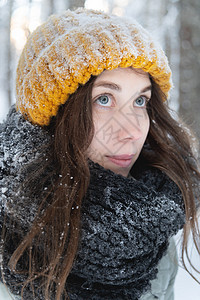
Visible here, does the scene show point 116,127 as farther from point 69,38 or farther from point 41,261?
point 41,261

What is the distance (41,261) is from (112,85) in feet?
2.39

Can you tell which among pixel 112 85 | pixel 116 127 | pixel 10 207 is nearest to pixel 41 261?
pixel 10 207

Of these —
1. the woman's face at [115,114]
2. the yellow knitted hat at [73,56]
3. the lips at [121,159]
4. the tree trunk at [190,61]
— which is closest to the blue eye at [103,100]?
the woman's face at [115,114]

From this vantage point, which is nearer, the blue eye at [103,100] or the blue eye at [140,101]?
the blue eye at [103,100]

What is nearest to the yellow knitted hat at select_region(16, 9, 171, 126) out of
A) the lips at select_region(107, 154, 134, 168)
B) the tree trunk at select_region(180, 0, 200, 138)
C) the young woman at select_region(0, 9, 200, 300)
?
the young woman at select_region(0, 9, 200, 300)

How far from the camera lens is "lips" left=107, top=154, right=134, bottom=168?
1.23 m

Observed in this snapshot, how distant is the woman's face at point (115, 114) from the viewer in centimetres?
115

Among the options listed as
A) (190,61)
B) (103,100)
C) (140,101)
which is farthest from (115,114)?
(190,61)

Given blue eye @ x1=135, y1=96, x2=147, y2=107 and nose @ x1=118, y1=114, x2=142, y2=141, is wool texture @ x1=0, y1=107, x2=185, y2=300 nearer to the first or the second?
nose @ x1=118, y1=114, x2=142, y2=141

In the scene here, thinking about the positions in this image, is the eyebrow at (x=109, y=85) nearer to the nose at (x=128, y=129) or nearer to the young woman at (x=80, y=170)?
the young woman at (x=80, y=170)

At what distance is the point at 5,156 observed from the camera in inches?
44.6

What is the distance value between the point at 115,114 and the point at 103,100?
76 mm

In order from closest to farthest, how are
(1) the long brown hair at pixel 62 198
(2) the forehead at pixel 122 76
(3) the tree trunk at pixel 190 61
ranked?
1. (1) the long brown hair at pixel 62 198
2. (2) the forehead at pixel 122 76
3. (3) the tree trunk at pixel 190 61

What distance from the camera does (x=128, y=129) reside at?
1180 mm
